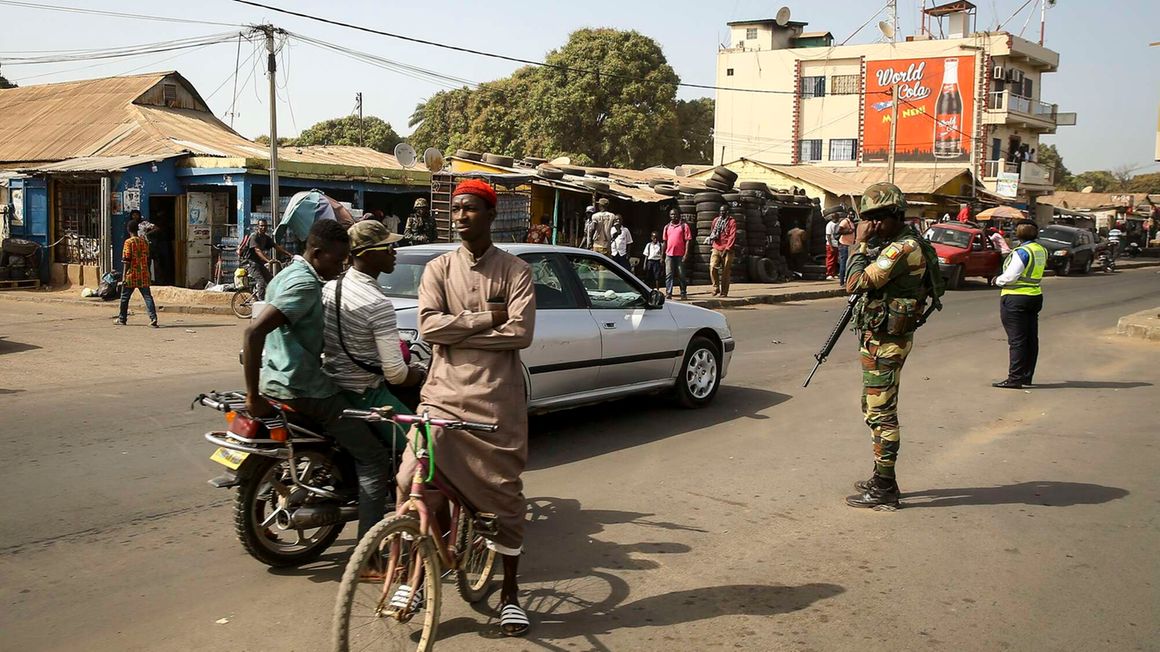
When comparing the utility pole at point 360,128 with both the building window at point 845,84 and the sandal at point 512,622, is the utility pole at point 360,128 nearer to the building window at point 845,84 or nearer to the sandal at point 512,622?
the building window at point 845,84

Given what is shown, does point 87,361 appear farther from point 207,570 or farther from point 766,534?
point 766,534

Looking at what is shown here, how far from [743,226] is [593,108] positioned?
2572cm

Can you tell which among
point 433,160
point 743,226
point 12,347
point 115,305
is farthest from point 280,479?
point 743,226

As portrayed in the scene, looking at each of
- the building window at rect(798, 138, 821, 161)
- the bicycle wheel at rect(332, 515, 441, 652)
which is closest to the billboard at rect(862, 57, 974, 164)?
the building window at rect(798, 138, 821, 161)

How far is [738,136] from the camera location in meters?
57.6

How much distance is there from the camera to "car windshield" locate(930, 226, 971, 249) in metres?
26.0

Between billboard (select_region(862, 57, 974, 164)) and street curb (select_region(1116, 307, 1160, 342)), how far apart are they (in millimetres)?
34344

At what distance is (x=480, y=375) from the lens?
12.4 feet

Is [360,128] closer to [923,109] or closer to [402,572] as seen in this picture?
[923,109]

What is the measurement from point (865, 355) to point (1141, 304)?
19236mm

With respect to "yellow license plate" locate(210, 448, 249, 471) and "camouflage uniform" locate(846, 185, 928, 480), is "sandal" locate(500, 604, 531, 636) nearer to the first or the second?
"yellow license plate" locate(210, 448, 249, 471)

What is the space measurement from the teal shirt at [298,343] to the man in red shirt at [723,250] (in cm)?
1590

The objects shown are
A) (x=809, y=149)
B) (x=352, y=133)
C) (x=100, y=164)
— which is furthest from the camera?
(x=352, y=133)

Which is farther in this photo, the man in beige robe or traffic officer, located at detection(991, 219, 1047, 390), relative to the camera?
traffic officer, located at detection(991, 219, 1047, 390)
